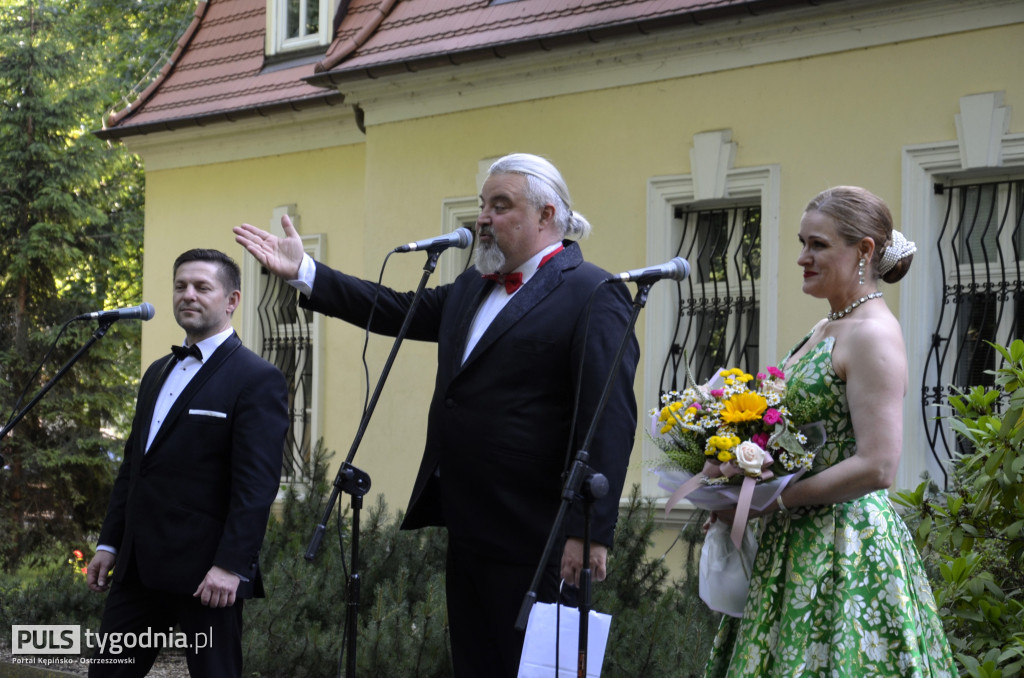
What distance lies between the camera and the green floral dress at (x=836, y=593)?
3.53 meters

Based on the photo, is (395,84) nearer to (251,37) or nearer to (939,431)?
(251,37)

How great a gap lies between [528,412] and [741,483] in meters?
0.77

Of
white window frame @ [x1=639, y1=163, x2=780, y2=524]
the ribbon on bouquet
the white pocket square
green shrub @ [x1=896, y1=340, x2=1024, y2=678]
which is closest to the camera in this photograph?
the ribbon on bouquet

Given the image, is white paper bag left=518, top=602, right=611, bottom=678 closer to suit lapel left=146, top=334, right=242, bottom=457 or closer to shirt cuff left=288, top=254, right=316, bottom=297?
shirt cuff left=288, top=254, right=316, bottom=297

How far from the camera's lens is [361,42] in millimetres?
11352

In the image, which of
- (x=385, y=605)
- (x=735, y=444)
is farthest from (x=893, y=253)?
(x=385, y=605)

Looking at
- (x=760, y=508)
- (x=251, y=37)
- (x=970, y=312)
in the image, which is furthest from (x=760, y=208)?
(x=251, y=37)

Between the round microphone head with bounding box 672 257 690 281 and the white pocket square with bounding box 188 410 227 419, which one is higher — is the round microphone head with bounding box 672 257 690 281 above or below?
above

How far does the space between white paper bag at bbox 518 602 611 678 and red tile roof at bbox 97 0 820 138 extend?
5.77 meters

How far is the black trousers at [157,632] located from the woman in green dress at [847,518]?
1.90 m

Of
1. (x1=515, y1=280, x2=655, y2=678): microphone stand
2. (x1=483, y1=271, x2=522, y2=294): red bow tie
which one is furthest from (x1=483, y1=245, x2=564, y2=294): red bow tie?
(x1=515, y1=280, x2=655, y2=678): microphone stand

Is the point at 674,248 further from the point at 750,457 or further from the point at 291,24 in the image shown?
the point at 750,457

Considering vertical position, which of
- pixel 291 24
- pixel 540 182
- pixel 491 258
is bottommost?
pixel 491 258

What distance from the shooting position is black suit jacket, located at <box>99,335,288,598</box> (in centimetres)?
468
